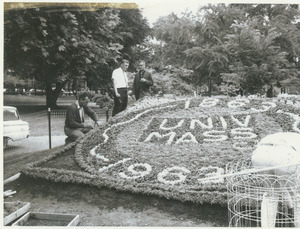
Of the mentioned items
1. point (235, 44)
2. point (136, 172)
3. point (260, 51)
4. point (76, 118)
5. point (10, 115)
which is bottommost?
point (136, 172)

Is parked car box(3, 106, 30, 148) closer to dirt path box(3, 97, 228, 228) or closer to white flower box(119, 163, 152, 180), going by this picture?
dirt path box(3, 97, 228, 228)

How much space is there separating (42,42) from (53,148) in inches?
79.6

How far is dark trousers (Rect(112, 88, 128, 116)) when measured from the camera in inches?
319

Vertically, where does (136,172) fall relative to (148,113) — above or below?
below

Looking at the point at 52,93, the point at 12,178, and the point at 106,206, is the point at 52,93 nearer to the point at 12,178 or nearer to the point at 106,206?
the point at 12,178

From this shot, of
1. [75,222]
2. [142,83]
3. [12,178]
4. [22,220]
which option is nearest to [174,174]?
[75,222]

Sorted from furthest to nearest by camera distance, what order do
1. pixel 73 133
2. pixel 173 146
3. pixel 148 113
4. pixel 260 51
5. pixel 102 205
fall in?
pixel 148 113, pixel 260 51, pixel 73 133, pixel 173 146, pixel 102 205

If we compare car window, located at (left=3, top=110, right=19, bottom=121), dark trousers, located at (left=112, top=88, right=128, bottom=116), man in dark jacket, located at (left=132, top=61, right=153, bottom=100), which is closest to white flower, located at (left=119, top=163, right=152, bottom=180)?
car window, located at (left=3, top=110, right=19, bottom=121)

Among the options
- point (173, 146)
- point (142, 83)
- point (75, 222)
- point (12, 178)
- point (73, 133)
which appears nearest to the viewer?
point (75, 222)

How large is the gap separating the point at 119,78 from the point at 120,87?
0.23m

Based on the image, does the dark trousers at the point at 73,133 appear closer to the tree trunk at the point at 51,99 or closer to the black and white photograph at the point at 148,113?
the black and white photograph at the point at 148,113

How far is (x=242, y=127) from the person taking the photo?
266 inches

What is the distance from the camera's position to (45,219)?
477 cm

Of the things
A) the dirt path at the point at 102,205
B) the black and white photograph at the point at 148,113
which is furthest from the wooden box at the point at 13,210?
the dirt path at the point at 102,205
